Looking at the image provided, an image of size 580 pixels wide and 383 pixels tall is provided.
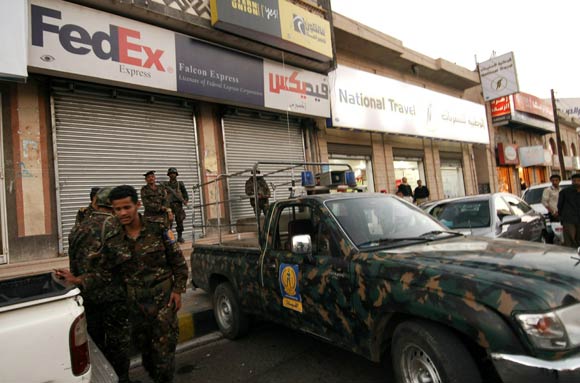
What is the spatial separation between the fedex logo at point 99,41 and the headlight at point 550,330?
24.6 ft

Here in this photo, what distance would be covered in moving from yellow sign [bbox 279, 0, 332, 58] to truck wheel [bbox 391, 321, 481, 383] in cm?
860

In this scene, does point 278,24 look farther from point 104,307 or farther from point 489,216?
point 104,307

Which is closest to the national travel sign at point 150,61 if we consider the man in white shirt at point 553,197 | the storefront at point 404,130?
the storefront at point 404,130

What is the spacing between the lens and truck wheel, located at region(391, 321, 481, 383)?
198 centimetres

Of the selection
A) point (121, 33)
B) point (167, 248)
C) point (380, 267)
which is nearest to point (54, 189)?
point (121, 33)

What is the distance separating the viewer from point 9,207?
609 cm

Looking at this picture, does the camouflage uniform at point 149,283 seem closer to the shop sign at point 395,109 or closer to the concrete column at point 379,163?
the shop sign at point 395,109

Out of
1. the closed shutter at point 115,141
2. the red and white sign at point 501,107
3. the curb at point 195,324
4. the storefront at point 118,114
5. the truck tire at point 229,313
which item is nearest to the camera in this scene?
the truck tire at point 229,313

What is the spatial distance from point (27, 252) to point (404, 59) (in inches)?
569

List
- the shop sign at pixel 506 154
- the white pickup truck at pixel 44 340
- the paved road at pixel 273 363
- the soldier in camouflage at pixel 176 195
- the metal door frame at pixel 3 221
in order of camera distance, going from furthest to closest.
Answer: the shop sign at pixel 506 154 → the soldier in camouflage at pixel 176 195 → the metal door frame at pixel 3 221 → the paved road at pixel 273 363 → the white pickup truck at pixel 44 340

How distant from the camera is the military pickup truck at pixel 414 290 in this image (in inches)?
72.2

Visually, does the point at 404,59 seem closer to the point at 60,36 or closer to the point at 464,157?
the point at 464,157

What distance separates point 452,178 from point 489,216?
13981 millimetres

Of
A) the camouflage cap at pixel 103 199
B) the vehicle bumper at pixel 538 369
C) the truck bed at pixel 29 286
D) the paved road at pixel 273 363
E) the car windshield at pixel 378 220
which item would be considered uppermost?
the camouflage cap at pixel 103 199
